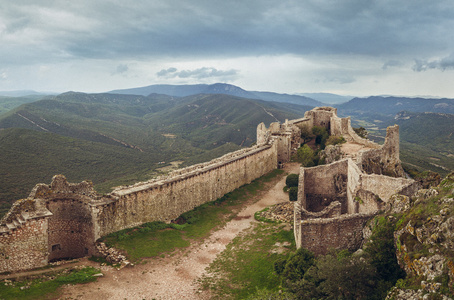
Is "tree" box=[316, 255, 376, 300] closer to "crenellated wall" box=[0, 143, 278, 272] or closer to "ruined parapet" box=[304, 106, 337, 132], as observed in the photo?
"crenellated wall" box=[0, 143, 278, 272]

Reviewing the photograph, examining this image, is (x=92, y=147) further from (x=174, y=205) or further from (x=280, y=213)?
(x=280, y=213)

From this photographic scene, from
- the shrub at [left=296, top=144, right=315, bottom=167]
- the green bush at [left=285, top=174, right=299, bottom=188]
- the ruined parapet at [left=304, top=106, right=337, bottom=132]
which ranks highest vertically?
the ruined parapet at [left=304, top=106, right=337, bottom=132]

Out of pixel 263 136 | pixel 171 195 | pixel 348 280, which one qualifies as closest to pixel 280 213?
pixel 171 195

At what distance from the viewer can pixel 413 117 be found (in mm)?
194375

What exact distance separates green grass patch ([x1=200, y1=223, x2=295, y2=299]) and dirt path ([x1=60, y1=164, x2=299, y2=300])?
650mm

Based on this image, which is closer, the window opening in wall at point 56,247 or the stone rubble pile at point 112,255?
the stone rubble pile at point 112,255

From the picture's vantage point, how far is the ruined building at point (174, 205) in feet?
57.7

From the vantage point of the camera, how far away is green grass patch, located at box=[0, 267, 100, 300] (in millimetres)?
15742

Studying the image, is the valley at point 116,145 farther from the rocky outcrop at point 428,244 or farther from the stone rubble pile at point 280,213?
the rocky outcrop at point 428,244

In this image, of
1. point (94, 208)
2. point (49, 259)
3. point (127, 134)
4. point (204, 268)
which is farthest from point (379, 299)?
point (127, 134)

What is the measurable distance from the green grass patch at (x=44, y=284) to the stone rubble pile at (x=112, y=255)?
1.17 meters

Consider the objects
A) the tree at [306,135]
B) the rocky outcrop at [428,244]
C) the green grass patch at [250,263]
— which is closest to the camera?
the rocky outcrop at [428,244]

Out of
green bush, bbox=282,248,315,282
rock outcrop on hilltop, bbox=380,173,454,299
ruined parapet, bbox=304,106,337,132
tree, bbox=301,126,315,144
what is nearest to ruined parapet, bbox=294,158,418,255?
green bush, bbox=282,248,315,282

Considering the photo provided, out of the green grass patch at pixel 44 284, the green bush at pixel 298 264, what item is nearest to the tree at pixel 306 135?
the green bush at pixel 298 264
